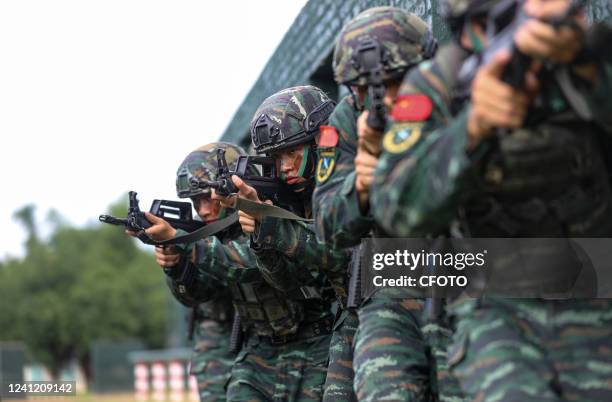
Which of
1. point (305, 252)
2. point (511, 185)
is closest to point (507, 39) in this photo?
point (511, 185)

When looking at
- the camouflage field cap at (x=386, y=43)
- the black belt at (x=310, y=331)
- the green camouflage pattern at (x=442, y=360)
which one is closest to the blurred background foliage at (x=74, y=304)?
the black belt at (x=310, y=331)

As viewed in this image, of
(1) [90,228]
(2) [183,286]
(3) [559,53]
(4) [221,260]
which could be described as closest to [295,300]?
(4) [221,260]

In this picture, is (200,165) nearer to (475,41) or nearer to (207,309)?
(207,309)

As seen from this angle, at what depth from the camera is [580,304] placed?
4.16m

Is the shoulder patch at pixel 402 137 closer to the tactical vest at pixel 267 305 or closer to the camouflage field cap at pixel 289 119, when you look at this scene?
the camouflage field cap at pixel 289 119

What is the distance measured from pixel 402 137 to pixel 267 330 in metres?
3.86

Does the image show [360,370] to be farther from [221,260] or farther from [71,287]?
[71,287]

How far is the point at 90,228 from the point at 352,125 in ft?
286

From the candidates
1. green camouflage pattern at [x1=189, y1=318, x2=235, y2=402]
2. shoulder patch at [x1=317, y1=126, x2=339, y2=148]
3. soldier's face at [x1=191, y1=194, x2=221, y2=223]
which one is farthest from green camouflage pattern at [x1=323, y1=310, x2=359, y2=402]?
green camouflage pattern at [x1=189, y1=318, x2=235, y2=402]

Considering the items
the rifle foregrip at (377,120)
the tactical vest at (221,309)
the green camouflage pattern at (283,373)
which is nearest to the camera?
the rifle foregrip at (377,120)

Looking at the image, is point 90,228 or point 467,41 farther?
point 90,228

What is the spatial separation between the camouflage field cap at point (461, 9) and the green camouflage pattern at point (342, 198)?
0.99m

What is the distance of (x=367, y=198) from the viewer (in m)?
5.02

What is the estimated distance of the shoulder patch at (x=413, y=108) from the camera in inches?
168
